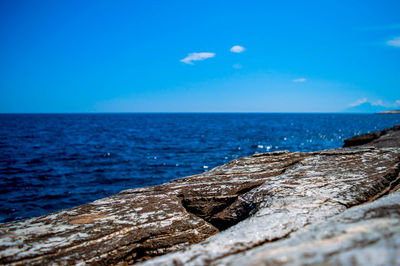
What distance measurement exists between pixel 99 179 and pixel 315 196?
1701 cm

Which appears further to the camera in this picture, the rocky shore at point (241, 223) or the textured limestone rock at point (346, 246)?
the rocky shore at point (241, 223)

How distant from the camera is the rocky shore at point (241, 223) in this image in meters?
2.18

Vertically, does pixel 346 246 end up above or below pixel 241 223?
above

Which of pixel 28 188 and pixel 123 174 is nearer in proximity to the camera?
pixel 28 188

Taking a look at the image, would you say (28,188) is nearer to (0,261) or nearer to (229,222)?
(0,261)

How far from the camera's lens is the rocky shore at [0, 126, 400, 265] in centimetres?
218

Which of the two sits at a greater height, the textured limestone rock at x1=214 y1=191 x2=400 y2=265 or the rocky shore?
the textured limestone rock at x1=214 y1=191 x2=400 y2=265

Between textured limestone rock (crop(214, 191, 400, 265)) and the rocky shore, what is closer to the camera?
textured limestone rock (crop(214, 191, 400, 265))

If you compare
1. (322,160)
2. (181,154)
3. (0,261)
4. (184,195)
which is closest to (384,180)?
(322,160)

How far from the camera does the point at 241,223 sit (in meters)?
3.74

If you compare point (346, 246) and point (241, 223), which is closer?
point (346, 246)

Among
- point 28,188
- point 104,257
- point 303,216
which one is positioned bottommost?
point 28,188

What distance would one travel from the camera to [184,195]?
18.7 feet

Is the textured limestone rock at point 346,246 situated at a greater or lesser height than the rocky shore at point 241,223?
greater
